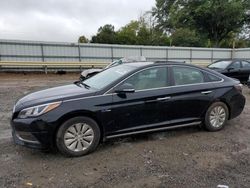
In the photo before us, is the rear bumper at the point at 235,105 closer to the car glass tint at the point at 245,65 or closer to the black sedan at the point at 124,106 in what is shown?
the black sedan at the point at 124,106

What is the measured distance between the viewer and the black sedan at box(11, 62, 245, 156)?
4.26 metres

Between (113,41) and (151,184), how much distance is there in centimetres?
3492

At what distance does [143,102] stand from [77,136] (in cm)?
131

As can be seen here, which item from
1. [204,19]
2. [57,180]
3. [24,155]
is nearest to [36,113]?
[24,155]

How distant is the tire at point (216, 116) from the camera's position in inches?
220

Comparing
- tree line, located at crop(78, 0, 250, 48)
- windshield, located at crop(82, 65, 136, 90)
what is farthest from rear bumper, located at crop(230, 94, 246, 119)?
tree line, located at crop(78, 0, 250, 48)

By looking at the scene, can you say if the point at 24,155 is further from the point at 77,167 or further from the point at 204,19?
the point at 204,19

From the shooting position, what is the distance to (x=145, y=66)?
16.9ft

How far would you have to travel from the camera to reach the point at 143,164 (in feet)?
13.6

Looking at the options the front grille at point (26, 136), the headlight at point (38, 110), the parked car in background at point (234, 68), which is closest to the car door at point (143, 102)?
the headlight at point (38, 110)

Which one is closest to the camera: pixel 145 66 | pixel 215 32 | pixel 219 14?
pixel 145 66

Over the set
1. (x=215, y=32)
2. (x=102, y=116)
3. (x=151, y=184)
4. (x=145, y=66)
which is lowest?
(x=151, y=184)

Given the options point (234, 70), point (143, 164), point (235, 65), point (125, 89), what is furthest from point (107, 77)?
point (235, 65)

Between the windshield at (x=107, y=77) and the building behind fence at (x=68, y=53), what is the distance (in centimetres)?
1508
